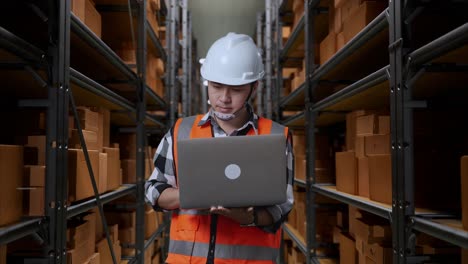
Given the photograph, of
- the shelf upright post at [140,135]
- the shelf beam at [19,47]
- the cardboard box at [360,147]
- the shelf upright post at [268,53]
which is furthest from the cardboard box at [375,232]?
A: the shelf upright post at [268,53]

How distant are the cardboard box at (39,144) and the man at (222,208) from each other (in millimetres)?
514

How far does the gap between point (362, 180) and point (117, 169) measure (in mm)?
1797

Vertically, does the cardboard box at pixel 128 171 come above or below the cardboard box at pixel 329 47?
below

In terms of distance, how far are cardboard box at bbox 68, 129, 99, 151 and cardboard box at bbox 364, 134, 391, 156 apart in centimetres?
163

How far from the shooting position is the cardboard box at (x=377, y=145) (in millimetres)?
2449

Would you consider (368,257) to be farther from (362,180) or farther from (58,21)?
(58,21)

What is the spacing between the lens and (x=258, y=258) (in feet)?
7.04

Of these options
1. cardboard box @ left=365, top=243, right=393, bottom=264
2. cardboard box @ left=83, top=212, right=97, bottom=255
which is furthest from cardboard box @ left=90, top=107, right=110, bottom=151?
cardboard box @ left=365, top=243, right=393, bottom=264

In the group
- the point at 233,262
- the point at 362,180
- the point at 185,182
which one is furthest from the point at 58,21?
the point at 362,180

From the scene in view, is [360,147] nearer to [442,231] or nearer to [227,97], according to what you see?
[227,97]

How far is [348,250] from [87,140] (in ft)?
6.53

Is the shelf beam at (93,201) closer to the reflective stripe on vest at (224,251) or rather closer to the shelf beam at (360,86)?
the reflective stripe on vest at (224,251)

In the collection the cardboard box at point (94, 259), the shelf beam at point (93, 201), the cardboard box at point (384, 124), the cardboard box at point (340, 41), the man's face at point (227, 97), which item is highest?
the cardboard box at point (340, 41)

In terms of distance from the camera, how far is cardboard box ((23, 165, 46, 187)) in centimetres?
190
